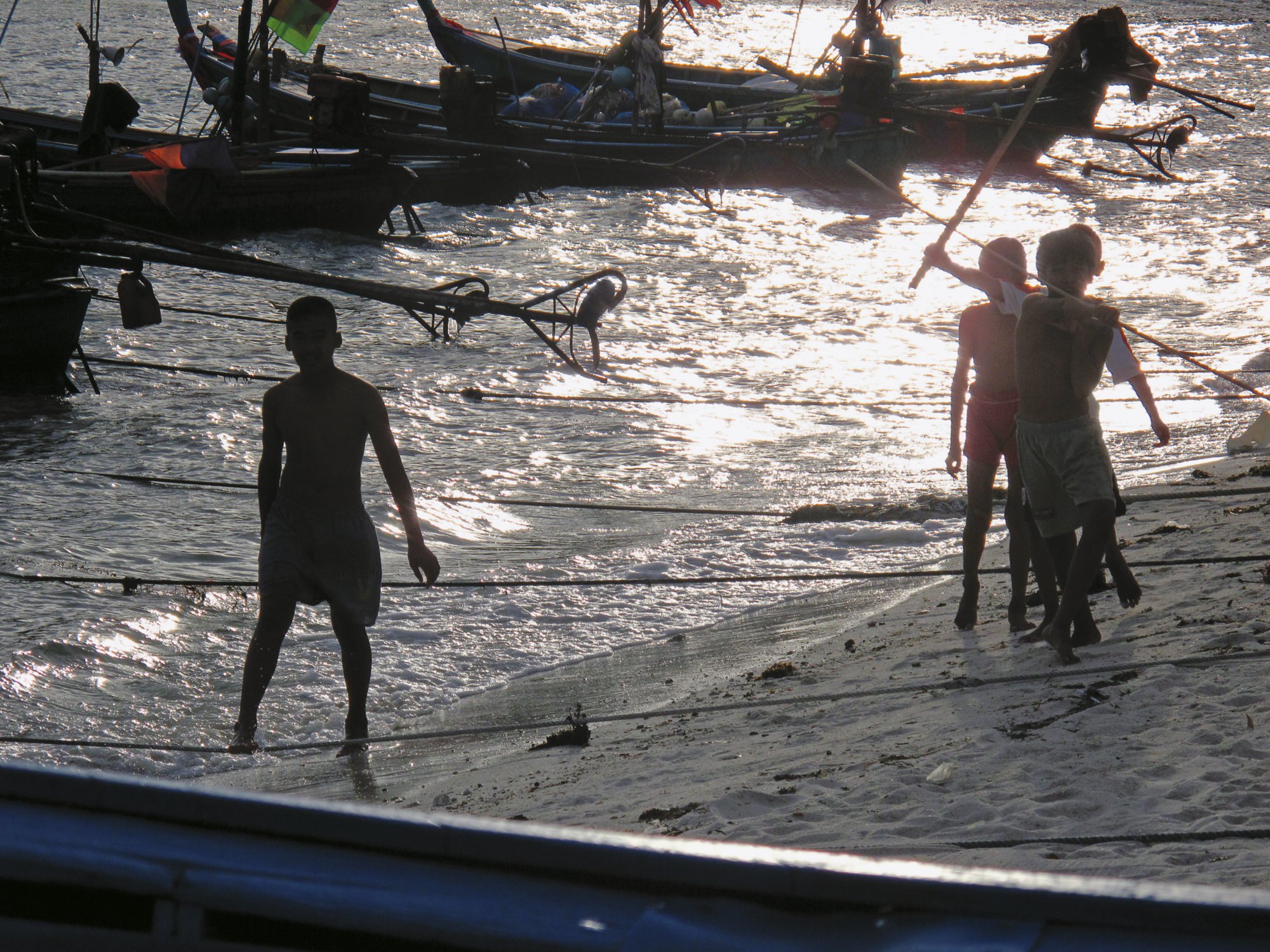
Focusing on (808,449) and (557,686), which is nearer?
(557,686)

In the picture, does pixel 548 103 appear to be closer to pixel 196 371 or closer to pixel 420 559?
pixel 196 371

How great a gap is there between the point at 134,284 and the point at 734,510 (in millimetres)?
3579

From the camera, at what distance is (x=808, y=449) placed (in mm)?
9453

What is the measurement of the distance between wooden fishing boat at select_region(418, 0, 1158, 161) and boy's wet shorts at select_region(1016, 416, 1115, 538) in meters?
19.3

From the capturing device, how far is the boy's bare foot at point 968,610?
5082mm

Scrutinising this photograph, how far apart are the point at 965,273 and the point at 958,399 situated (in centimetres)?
53

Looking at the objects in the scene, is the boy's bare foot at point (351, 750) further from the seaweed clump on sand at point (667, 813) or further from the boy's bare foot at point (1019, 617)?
the boy's bare foot at point (1019, 617)

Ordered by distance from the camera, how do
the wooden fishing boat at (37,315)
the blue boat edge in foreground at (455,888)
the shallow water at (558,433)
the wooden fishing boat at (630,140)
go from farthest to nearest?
the wooden fishing boat at (630,140), the wooden fishing boat at (37,315), the shallow water at (558,433), the blue boat edge in foreground at (455,888)

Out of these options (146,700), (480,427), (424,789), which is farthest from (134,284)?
(424,789)

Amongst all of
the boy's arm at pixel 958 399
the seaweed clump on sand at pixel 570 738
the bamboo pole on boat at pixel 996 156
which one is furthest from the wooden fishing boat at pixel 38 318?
the boy's arm at pixel 958 399

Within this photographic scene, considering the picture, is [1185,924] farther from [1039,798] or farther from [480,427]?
[480,427]

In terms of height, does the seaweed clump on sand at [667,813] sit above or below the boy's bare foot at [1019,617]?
below

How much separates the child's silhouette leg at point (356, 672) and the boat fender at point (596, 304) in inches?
136

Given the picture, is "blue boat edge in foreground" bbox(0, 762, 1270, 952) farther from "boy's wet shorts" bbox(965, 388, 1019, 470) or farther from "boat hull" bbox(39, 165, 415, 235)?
"boat hull" bbox(39, 165, 415, 235)
